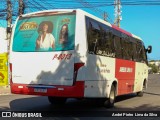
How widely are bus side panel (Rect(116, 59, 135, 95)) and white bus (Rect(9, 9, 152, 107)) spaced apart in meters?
1.73

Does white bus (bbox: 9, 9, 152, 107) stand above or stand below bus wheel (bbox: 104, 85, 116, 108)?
above

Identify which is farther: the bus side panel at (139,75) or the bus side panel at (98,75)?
the bus side panel at (139,75)

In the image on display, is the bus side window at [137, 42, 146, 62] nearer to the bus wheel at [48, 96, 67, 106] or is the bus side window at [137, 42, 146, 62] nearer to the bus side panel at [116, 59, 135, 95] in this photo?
the bus side panel at [116, 59, 135, 95]

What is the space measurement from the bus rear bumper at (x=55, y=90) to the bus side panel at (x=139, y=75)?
7.28 m

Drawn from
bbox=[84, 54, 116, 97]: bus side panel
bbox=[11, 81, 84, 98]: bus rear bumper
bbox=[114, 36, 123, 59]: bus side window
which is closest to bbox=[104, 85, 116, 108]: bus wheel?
bbox=[84, 54, 116, 97]: bus side panel

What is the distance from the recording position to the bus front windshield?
11906 mm

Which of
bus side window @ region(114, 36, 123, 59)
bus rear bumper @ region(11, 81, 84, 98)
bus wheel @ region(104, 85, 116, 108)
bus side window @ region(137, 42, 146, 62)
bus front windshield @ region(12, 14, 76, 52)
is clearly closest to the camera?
bus rear bumper @ region(11, 81, 84, 98)

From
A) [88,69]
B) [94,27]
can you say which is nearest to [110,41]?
[94,27]

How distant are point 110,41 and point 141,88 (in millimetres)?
6418

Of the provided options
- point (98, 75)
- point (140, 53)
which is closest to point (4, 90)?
point (140, 53)

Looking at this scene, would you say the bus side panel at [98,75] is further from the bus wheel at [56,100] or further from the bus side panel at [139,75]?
the bus side panel at [139,75]

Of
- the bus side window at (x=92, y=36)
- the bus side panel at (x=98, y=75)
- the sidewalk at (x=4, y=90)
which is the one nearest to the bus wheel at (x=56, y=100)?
the bus side panel at (x=98, y=75)

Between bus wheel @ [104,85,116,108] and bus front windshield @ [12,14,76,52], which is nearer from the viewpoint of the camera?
bus front windshield @ [12,14,76,52]

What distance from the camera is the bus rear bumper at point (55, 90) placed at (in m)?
11.5
